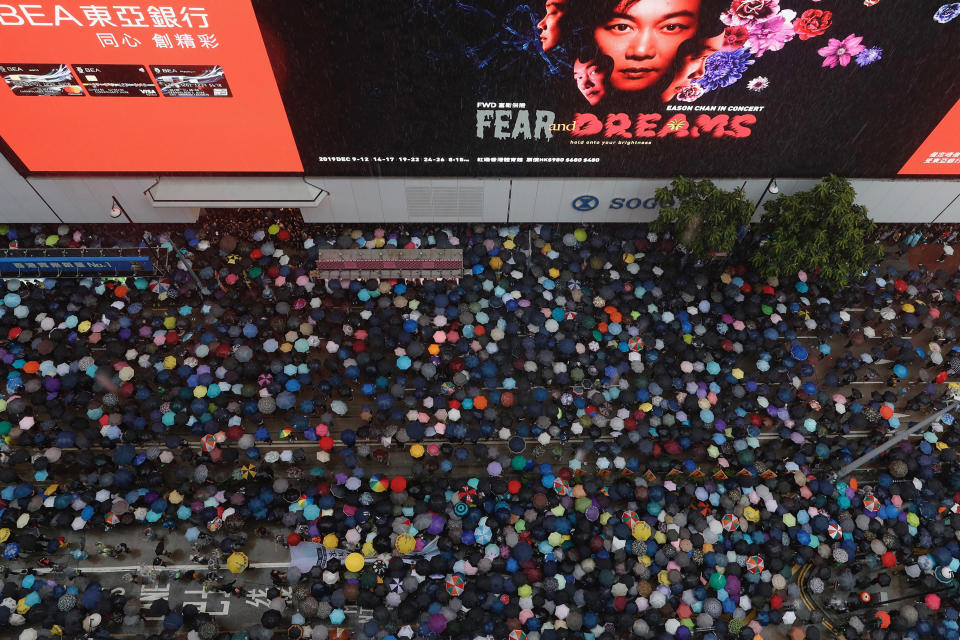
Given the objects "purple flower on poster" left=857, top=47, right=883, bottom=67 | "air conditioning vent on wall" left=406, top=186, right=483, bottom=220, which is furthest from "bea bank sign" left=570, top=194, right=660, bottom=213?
"purple flower on poster" left=857, top=47, right=883, bottom=67

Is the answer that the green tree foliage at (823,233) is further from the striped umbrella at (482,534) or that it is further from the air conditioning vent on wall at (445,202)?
the striped umbrella at (482,534)

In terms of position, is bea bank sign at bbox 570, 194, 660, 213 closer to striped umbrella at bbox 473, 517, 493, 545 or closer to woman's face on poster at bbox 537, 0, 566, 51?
woman's face on poster at bbox 537, 0, 566, 51

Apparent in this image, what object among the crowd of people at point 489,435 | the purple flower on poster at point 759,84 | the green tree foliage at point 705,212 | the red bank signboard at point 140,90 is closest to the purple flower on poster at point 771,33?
the purple flower on poster at point 759,84

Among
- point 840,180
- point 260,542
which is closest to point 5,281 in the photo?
point 260,542

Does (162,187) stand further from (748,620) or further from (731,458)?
(748,620)

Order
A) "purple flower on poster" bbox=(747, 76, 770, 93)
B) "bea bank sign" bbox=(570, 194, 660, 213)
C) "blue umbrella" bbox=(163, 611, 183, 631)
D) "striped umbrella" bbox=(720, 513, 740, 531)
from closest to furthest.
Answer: "blue umbrella" bbox=(163, 611, 183, 631)
"striped umbrella" bbox=(720, 513, 740, 531)
"purple flower on poster" bbox=(747, 76, 770, 93)
"bea bank sign" bbox=(570, 194, 660, 213)

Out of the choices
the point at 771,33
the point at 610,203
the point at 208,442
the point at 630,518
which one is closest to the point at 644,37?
the point at 771,33
